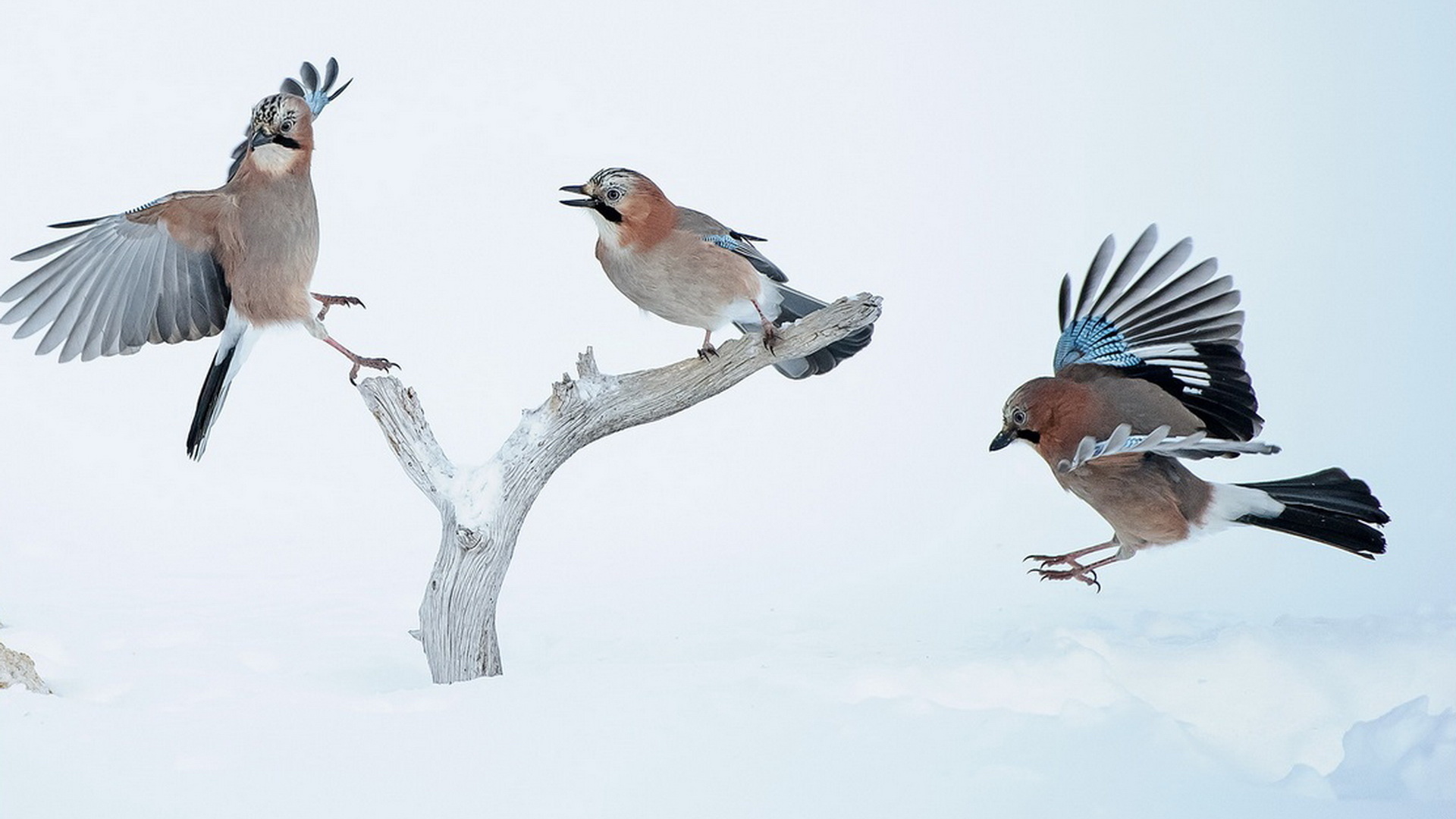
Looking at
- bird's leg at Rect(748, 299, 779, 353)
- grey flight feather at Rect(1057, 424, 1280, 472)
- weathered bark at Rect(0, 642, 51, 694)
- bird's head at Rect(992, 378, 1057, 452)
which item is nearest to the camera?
grey flight feather at Rect(1057, 424, 1280, 472)

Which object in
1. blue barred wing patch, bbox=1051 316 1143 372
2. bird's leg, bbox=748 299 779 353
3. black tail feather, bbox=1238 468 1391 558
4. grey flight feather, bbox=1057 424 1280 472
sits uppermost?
bird's leg, bbox=748 299 779 353

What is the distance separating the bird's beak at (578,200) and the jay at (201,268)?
2.66 ft

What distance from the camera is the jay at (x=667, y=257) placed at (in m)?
5.06

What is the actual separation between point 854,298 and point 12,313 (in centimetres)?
266

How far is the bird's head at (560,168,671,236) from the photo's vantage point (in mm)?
5051

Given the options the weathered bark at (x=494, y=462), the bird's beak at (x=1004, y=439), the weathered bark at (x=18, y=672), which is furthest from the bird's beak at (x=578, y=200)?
the weathered bark at (x=18, y=672)

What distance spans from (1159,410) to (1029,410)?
46cm

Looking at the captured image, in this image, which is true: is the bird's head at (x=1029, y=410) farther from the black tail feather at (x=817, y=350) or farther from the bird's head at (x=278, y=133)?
the bird's head at (x=278, y=133)

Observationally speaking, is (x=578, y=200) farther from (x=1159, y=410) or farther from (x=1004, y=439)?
(x=1159, y=410)

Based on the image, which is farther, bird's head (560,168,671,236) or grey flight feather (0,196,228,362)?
bird's head (560,168,671,236)

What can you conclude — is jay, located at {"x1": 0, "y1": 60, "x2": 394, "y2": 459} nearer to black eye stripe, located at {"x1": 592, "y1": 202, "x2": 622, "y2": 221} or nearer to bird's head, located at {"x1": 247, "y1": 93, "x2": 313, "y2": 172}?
bird's head, located at {"x1": 247, "y1": 93, "x2": 313, "y2": 172}

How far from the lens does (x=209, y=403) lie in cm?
497

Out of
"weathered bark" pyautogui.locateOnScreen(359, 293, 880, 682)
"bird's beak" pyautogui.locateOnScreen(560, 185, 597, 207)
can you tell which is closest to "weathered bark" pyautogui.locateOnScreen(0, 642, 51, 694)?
"weathered bark" pyautogui.locateOnScreen(359, 293, 880, 682)

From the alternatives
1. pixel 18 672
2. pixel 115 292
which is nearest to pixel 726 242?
pixel 115 292
